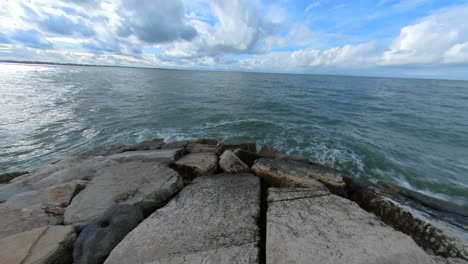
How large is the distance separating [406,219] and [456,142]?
12.9 metres

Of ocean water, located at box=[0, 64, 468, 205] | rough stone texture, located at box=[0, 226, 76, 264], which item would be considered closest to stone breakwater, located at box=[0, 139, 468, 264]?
rough stone texture, located at box=[0, 226, 76, 264]

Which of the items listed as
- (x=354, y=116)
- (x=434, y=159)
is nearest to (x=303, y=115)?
(x=354, y=116)

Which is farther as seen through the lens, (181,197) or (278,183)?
(278,183)

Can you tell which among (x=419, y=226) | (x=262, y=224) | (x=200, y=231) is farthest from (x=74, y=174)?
(x=419, y=226)

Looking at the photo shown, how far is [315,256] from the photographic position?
2078mm

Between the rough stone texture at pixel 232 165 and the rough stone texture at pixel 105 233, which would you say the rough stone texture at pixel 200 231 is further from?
the rough stone texture at pixel 232 165

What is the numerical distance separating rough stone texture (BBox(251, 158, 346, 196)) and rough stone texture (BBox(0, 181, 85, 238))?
11.1ft

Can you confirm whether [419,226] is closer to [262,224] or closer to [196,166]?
[262,224]

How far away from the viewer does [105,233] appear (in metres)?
2.48

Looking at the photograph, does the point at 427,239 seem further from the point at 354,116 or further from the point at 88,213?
the point at 354,116

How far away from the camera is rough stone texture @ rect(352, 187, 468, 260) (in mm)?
2484

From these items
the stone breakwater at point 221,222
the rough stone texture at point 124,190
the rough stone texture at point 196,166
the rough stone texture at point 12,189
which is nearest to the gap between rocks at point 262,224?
the stone breakwater at point 221,222

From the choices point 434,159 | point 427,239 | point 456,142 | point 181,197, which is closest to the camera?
point 427,239

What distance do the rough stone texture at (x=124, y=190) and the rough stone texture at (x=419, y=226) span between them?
3479 millimetres
